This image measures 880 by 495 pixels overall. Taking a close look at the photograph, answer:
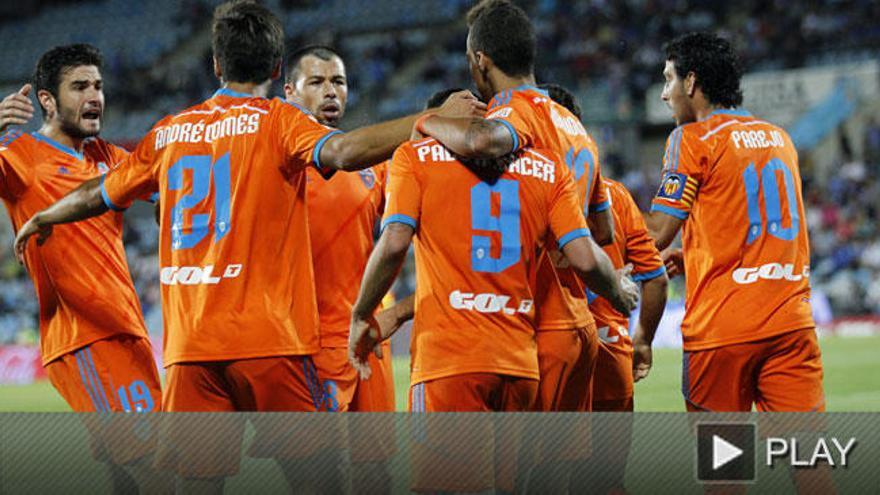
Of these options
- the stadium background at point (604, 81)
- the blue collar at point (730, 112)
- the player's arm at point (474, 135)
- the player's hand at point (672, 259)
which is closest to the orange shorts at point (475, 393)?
the player's arm at point (474, 135)

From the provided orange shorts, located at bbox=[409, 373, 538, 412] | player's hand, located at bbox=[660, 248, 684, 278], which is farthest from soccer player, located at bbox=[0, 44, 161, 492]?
player's hand, located at bbox=[660, 248, 684, 278]

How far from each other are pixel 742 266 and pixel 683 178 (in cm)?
50

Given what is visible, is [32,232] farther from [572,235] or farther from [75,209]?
[572,235]

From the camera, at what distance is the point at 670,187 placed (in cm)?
562

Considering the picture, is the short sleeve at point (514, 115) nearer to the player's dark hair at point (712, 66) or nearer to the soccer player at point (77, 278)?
the player's dark hair at point (712, 66)

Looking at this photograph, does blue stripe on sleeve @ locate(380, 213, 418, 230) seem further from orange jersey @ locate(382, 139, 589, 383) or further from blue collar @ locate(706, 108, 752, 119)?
A: blue collar @ locate(706, 108, 752, 119)

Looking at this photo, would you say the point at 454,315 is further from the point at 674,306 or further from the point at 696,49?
the point at 674,306

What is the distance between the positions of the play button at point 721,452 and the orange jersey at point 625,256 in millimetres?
1748

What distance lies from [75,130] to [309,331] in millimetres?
2174

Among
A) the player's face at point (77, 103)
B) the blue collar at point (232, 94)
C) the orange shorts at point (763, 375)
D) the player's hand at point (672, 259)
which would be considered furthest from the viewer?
the player's hand at point (672, 259)

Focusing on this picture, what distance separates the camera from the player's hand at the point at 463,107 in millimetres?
4590

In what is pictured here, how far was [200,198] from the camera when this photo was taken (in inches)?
184

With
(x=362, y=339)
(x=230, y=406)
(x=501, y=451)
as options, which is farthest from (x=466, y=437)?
(x=230, y=406)

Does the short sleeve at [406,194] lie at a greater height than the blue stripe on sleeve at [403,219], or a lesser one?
greater
